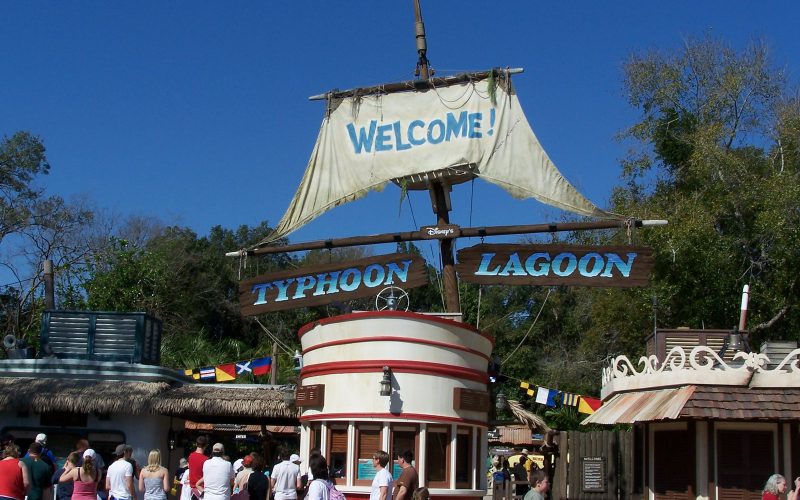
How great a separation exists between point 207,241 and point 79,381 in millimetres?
36146

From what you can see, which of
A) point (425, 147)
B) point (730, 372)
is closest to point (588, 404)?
point (425, 147)

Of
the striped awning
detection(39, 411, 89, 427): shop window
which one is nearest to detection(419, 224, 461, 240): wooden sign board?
the striped awning

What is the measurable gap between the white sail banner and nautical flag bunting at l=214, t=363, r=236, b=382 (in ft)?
12.0

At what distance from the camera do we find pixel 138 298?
41406mm

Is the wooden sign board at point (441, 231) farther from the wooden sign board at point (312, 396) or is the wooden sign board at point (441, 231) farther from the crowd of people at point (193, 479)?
the crowd of people at point (193, 479)

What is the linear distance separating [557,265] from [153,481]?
9060 mm

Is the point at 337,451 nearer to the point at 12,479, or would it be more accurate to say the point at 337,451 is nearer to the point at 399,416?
the point at 399,416

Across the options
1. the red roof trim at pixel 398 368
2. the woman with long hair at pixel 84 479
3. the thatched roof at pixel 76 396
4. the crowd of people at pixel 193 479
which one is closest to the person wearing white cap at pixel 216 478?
the crowd of people at pixel 193 479

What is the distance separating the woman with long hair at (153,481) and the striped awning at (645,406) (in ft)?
23.9

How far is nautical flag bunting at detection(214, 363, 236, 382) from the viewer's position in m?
23.8

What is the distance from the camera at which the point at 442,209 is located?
70.4 feet

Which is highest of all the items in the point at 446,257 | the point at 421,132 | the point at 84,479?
the point at 421,132

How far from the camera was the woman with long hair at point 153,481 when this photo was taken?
12.2m

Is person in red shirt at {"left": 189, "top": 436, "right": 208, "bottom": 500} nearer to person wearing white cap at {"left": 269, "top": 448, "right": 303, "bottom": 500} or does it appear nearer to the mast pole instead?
person wearing white cap at {"left": 269, "top": 448, "right": 303, "bottom": 500}
